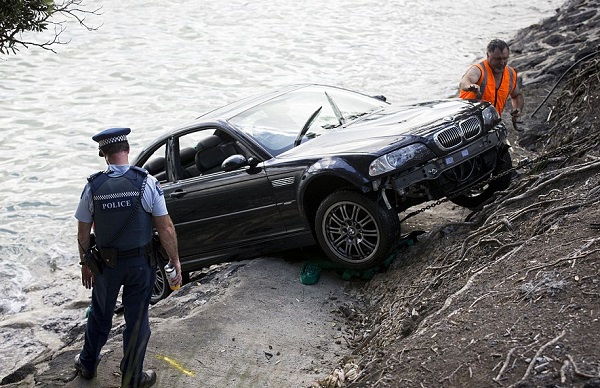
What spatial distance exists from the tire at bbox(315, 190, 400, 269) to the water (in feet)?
11.7

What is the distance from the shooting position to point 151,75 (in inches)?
1042

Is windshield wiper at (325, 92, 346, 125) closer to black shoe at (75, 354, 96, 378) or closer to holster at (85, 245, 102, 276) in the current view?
holster at (85, 245, 102, 276)

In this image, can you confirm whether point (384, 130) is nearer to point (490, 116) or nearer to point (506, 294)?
point (490, 116)

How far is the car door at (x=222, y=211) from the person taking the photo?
880cm

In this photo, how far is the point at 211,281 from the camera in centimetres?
923

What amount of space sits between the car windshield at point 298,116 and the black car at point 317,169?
0.03 ft

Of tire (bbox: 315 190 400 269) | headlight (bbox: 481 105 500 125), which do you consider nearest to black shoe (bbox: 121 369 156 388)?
tire (bbox: 315 190 400 269)

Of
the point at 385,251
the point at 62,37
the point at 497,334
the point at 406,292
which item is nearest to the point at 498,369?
the point at 497,334

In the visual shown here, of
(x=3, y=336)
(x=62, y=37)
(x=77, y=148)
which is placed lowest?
(x=3, y=336)

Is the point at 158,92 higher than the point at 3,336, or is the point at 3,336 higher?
the point at 158,92

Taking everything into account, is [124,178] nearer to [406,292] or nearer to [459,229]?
[406,292]

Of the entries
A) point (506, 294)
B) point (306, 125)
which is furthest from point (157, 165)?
point (506, 294)

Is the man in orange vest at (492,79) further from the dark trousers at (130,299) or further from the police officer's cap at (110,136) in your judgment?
the dark trousers at (130,299)

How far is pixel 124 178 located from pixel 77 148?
564 inches
